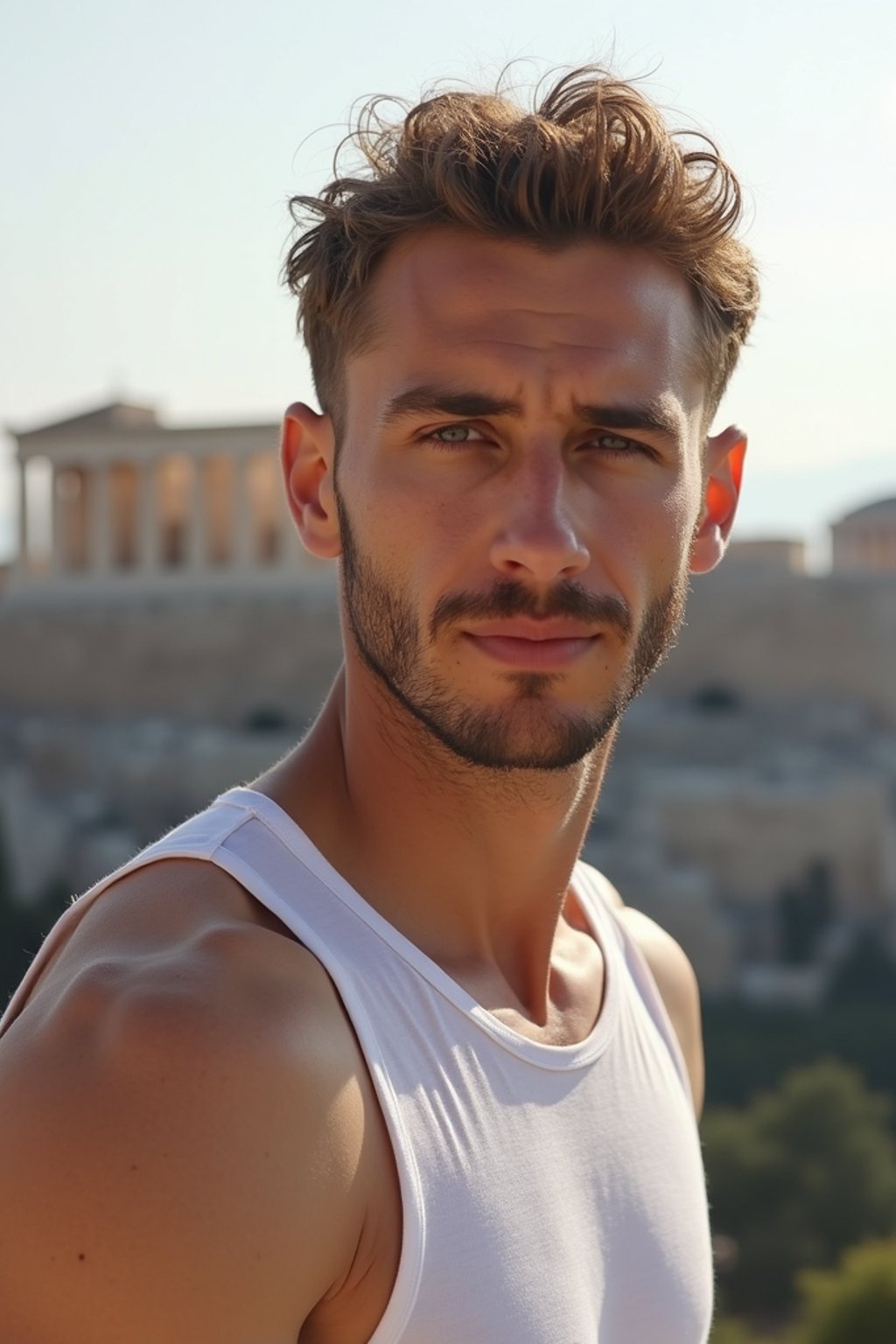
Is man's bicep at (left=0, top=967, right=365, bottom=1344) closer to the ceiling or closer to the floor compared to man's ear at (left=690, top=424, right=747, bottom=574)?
closer to the floor

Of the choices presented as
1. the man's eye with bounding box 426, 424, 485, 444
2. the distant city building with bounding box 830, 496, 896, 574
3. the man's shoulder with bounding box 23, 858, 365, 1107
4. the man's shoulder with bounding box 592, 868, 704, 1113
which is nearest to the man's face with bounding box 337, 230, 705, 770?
the man's eye with bounding box 426, 424, 485, 444

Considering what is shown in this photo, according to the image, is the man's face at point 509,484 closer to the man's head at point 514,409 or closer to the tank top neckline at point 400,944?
the man's head at point 514,409

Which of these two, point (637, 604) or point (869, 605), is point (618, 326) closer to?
point (637, 604)

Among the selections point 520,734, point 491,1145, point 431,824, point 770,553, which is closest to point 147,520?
point 770,553

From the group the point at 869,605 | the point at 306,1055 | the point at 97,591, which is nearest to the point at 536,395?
the point at 306,1055

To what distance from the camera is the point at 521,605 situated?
153 centimetres

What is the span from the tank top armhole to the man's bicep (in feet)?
2.23

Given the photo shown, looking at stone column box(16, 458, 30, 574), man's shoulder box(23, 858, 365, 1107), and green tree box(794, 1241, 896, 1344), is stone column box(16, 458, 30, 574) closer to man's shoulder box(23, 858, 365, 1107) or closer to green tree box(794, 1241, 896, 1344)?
green tree box(794, 1241, 896, 1344)

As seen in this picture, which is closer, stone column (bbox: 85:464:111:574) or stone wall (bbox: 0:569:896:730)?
stone wall (bbox: 0:569:896:730)

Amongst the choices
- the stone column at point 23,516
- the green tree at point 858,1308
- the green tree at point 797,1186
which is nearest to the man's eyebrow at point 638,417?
the green tree at point 858,1308

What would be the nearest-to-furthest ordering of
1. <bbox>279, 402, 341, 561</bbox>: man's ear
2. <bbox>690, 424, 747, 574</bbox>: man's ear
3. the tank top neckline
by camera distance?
the tank top neckline → <bbox>279, 402, 341, 561</bbox>: man's ear → <bbox>690, 424, 747, 574</bbox>: man's ear

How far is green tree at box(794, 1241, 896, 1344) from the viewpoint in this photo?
40.9 ft

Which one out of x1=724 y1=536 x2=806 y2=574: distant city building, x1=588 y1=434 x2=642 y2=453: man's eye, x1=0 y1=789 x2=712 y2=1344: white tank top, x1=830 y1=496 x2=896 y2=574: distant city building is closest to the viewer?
x1=0 y1=789 x2=712 y2=1344: white tank top

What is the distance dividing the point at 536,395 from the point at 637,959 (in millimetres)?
636
